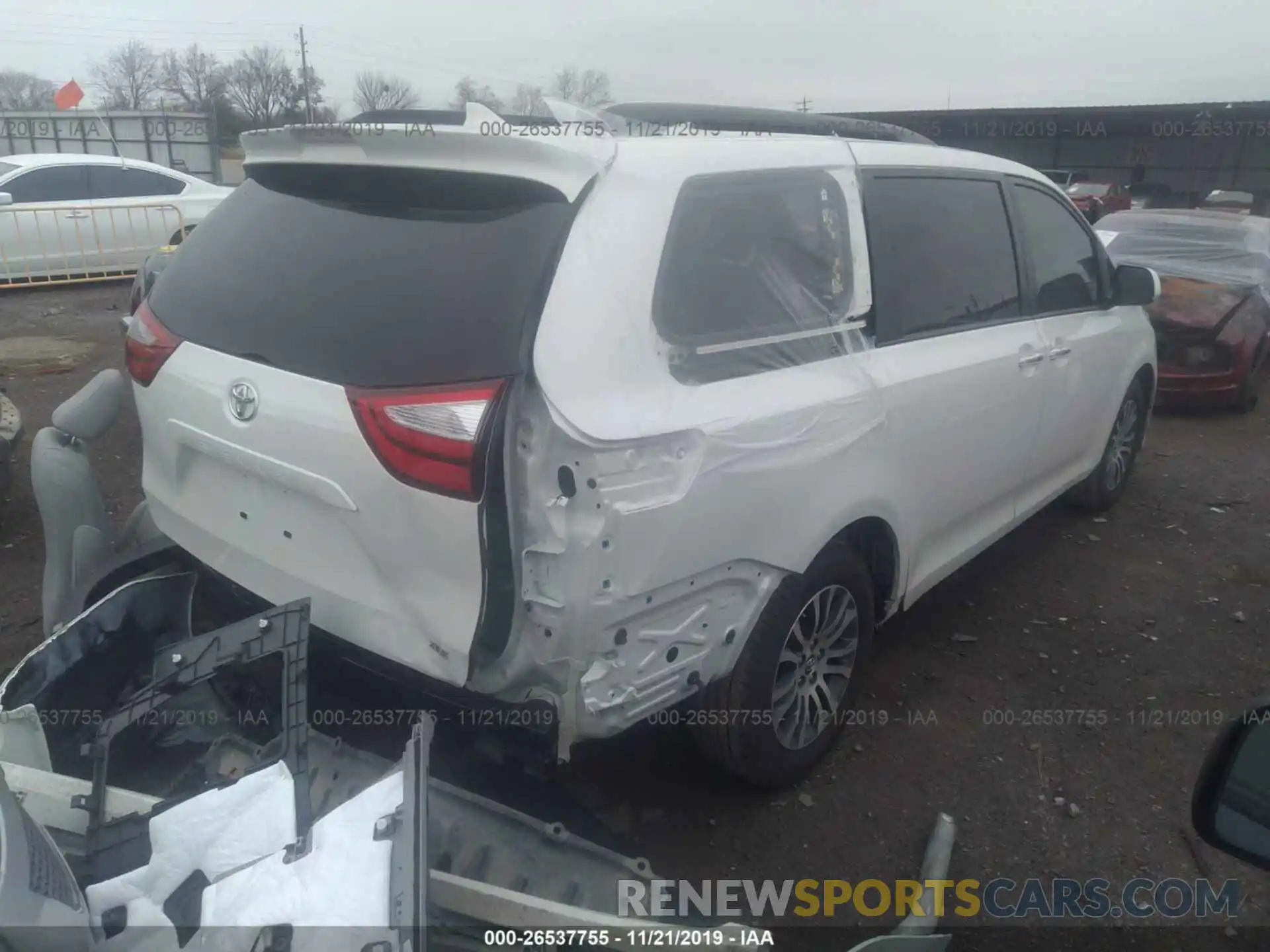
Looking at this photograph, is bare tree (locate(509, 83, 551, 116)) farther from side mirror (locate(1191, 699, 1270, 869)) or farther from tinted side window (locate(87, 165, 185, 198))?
tinted side window (locate(87, 165, 185, 198))

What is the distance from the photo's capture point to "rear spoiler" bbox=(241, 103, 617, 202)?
6.91ft

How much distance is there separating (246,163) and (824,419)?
178 cm

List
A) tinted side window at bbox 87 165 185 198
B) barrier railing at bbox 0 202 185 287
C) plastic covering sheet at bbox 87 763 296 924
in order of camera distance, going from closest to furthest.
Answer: plastic covering sheet at bbox 87 763 296 924
barrier railing at bbox 0 202 185 287
tinted side window at bbox 87 165 185 198

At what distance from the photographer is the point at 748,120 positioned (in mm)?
3188

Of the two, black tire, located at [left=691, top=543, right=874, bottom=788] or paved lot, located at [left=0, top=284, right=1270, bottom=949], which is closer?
black tire, located at [left=691, top=543, right=874, bottom=788]

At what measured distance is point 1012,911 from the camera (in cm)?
260

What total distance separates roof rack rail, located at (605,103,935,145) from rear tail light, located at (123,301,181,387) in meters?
1.53

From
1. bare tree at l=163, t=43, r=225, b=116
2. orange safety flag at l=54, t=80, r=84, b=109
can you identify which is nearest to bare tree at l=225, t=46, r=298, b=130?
bare tree at l=163, t=43, r=225, b=116

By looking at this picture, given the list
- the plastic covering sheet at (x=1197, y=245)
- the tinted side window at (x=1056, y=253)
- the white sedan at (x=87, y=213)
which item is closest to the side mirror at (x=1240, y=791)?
the tinted side window at (x=1056, y=253)

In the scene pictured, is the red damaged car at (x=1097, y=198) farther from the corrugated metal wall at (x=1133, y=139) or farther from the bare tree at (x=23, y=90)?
the bare tree at (x=23, y=90)

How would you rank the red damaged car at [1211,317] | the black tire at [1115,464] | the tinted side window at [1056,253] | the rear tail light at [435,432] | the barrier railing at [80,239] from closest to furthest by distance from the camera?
the rear tail light at [435,432], the tinted side window at [1056,253], the black tire at [1115,464], the red damaged car at [1211,317], the barrier railing at [80,239]

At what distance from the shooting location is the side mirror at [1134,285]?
4344 millimetres

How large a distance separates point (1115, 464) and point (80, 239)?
1099 cm

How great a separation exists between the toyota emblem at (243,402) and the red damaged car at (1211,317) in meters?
6.50
